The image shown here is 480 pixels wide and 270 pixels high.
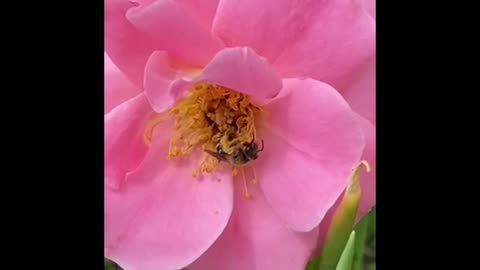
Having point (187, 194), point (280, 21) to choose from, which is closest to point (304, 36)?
point (280, 21)

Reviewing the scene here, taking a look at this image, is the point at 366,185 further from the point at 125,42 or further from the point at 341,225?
the point at 125,42

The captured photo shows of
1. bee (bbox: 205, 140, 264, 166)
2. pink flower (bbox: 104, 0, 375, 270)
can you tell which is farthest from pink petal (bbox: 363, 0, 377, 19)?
bee (bbox: 205, 140, 264, 166)

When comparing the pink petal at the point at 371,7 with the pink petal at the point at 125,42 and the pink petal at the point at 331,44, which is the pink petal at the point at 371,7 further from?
the pink petal at the point at 125,42

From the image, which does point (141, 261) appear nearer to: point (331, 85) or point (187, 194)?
point (187, 194)

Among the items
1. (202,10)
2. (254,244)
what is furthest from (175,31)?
(254,244)

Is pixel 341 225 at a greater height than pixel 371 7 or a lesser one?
lesser

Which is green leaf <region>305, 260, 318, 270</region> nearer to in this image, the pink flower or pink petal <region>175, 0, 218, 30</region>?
the pink flower
